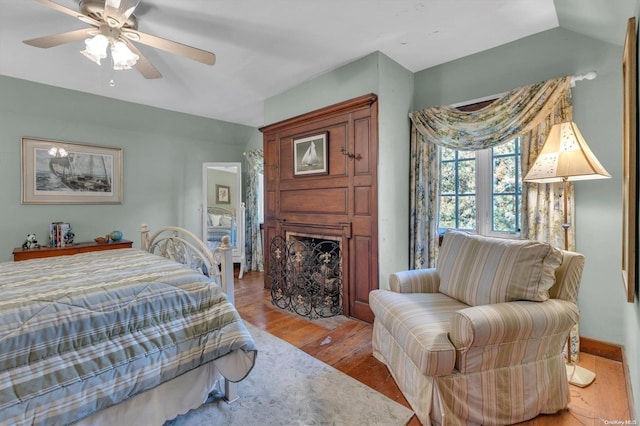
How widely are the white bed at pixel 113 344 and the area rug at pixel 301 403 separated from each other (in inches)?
4.3

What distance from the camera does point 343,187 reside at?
2.94m

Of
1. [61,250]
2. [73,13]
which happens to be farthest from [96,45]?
[61,250]

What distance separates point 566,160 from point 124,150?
480 centimetres

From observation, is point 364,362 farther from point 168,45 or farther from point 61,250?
point 61,250

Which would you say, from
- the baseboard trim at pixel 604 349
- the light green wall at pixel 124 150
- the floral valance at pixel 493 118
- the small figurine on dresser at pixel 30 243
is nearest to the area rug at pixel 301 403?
the baseboard trim at pixel 604 349

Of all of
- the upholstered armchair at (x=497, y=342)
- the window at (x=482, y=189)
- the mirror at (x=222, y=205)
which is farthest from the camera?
the mirror at (x=222, y=205)

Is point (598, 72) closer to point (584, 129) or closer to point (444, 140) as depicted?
point (584, 129)

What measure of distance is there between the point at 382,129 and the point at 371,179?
0.47 m

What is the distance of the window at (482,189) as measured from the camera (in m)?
2.54

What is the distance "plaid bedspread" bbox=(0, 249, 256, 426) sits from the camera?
3.64ft

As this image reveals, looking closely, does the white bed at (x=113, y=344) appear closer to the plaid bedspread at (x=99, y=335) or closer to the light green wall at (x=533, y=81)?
the plaid bedspread at (x=99, y=335)

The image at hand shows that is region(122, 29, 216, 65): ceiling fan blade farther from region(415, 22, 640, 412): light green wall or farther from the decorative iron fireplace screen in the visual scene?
region(415, 22, 640, 412): light green wall

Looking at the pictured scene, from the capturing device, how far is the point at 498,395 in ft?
4.86

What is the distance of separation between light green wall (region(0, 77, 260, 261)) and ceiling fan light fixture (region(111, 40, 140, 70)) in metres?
2.21
